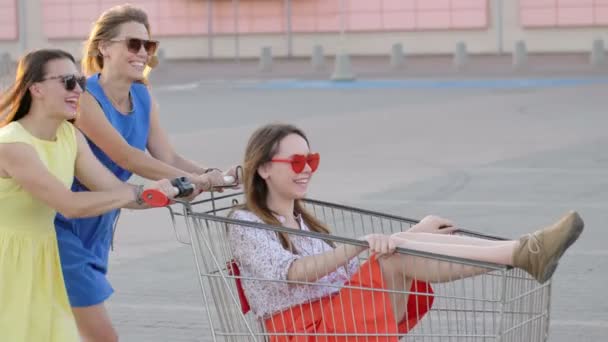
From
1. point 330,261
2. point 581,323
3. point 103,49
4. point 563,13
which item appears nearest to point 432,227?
point 330,261

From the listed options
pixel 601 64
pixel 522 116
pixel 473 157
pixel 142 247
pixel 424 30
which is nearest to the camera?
pixel 142 247

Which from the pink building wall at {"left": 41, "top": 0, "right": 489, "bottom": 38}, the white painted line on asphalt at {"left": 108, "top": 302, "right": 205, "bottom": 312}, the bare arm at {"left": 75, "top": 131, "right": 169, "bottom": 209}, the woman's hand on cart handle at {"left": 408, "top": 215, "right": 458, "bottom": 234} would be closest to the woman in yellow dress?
the bare arm at {"left": 75, "top": 131, "right": 169, "bottom": 209}

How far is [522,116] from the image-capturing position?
710 inches

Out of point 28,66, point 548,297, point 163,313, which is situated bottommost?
point 163,313

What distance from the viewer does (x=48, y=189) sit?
4.25m

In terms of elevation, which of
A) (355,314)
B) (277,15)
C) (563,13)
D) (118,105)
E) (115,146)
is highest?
(277,15)

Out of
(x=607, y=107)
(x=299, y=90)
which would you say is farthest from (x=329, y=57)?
(x=607, y=107)

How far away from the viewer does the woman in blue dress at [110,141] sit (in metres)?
4.81

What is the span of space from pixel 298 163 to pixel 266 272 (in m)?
0.39

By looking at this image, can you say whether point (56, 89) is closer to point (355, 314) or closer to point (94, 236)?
point (94, 236)

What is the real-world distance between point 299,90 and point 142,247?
16.7 meters

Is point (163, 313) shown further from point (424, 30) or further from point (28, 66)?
point (424, 30)

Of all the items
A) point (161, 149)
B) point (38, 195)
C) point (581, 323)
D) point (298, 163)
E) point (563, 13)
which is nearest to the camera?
point (38, 195)

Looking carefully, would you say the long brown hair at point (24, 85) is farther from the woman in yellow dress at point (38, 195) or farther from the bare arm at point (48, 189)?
the bare arm at point (48, 189)
